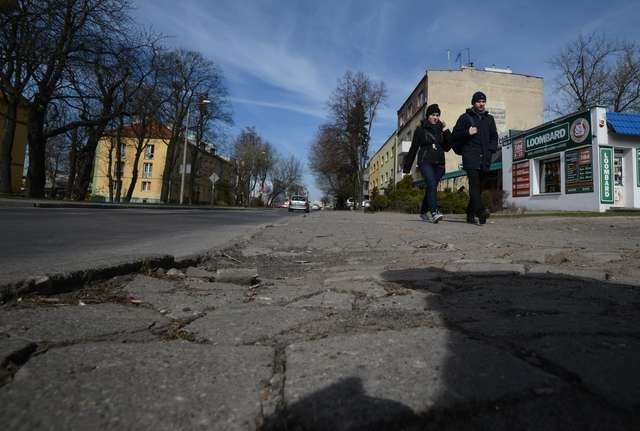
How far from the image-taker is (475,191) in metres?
7.36

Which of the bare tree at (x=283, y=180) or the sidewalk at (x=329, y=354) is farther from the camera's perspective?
the bare tree at (x=283, y=180)

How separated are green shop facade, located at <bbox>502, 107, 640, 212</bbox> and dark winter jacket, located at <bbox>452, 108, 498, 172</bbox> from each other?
37.2 feet

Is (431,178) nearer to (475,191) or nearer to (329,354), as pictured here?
(475,191)

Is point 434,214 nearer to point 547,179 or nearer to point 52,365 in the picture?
point 52,365

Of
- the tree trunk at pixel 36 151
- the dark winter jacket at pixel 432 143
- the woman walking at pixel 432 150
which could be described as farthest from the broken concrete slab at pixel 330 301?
the tree trunk at pixel 36 151

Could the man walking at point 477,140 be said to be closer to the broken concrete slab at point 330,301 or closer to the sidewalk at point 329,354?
the sidewalk at point 329,354

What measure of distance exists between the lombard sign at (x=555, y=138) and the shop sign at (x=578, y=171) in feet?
1.22

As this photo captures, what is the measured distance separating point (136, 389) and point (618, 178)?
20.0 metres

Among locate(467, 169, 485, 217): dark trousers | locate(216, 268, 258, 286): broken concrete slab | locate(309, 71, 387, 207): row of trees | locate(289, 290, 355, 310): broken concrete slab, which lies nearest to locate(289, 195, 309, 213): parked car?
locate(309, 71, 387, 207): row of trees

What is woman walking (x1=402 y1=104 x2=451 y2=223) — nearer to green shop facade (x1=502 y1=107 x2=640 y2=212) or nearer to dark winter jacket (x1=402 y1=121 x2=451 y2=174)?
dark winter jacket (x1=402 y1=121 x2=451 y2=174)

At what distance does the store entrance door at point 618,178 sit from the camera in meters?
16.1

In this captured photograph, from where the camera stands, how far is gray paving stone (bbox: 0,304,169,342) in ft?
4.80

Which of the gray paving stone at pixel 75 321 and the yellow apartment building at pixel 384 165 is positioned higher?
the yellow apartment building at pixel 384 165

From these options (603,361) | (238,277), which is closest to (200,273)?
(238,277)
